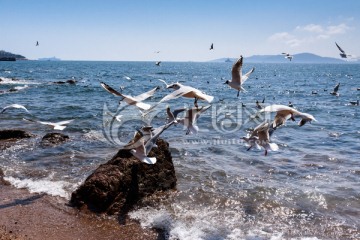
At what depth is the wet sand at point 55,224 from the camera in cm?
678

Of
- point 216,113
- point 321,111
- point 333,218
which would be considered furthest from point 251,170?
point 321,111

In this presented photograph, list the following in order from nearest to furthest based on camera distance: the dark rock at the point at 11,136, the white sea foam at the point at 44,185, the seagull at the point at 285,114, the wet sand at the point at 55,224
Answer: the seagull at the point at 285,114, the wet sand at the point at 55,224, the white sea foam at the point at 44,185, the dark rock at the point at 11,136

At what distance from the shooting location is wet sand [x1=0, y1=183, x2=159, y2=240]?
22.2 feet

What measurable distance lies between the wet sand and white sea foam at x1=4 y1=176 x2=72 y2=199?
59cm

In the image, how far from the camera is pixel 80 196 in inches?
317

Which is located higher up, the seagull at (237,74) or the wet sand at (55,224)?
the seagull at (237,74)

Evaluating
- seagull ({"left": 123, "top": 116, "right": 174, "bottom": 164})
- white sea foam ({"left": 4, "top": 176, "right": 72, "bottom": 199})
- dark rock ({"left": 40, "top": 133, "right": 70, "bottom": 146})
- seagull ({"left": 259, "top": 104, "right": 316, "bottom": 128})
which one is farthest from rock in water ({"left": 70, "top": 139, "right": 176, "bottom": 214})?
dark rock ({"left": 40, "top": 133, "right": 70, "bottom": 146})

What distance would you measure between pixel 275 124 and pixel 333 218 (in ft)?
13.2

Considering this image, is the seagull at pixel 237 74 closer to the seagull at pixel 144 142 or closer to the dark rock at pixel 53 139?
the seagull at pixel 144 142

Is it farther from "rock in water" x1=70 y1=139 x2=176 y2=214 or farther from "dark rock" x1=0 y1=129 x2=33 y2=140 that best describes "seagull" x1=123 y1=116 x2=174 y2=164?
"dark rock" x1=0 y1=129 x2=33 y2=140

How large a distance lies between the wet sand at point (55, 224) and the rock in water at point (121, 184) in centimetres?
33

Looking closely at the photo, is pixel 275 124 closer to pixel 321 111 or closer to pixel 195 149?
pixel 195 149

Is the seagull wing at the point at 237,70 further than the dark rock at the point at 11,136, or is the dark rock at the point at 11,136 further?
the dark rock at the point at 11,136

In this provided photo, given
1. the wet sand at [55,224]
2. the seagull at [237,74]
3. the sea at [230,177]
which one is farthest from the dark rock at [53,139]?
the seagull at [237,74]
